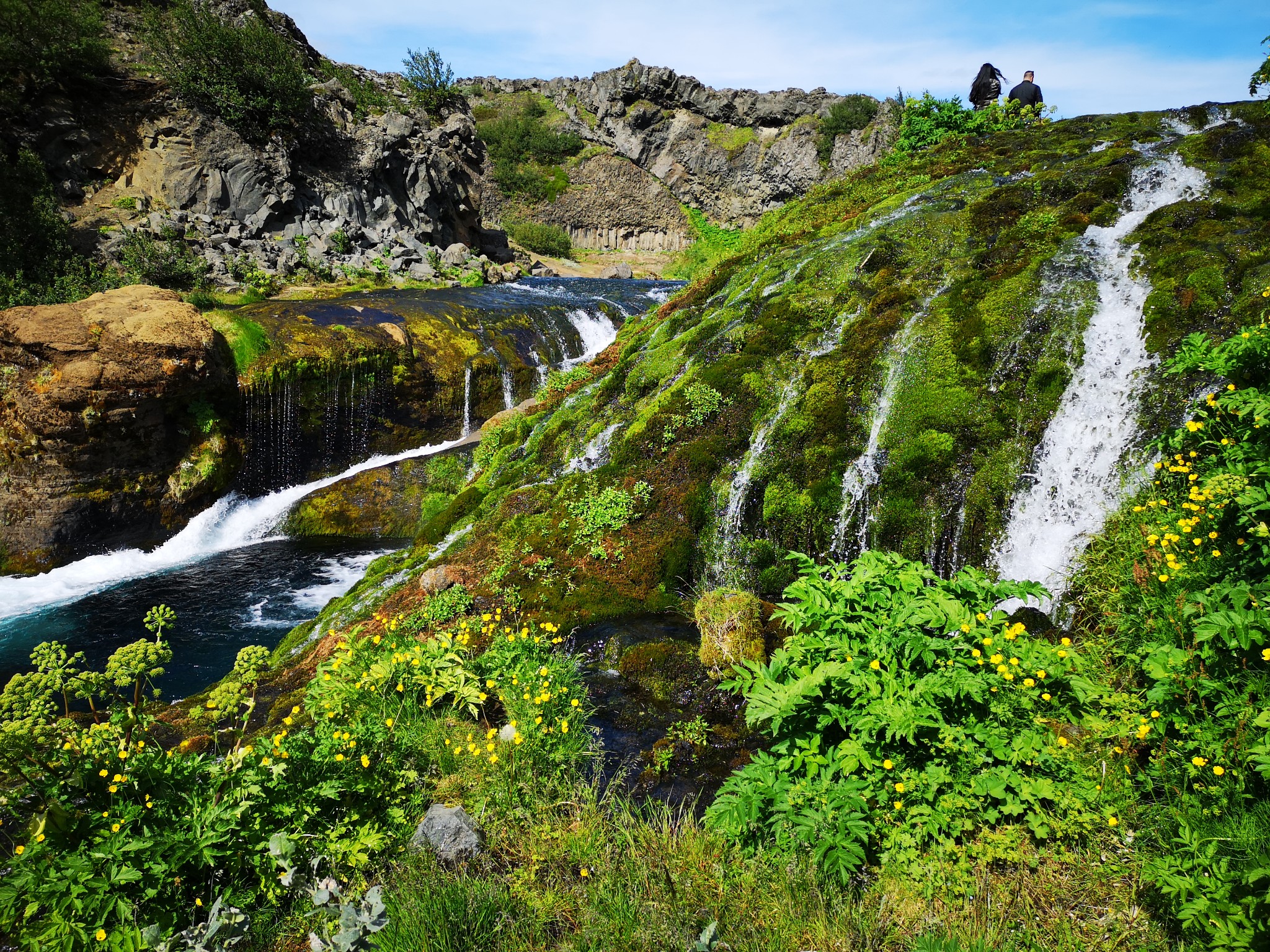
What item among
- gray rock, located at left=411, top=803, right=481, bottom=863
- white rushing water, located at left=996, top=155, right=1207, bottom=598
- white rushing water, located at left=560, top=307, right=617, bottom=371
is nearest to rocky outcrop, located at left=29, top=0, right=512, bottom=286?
white rushing water, located at left=560, top=307, right=617, bottom=371

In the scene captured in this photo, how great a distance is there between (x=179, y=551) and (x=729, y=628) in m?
13.2

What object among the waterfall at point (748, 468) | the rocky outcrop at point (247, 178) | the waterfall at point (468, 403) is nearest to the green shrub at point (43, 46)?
the rocky outcrop at point (247, 178)

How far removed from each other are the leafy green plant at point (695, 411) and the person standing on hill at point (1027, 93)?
11887 millimetres

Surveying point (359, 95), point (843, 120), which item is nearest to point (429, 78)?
point (359, 95)

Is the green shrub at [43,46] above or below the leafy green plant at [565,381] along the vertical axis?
above

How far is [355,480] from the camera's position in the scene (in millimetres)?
14539

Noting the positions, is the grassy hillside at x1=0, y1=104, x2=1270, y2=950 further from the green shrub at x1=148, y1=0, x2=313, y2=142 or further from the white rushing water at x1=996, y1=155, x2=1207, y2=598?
the green shrub at x1=148, y1=0, x2=313, y2=142

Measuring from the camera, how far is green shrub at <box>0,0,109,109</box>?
22.7 metres

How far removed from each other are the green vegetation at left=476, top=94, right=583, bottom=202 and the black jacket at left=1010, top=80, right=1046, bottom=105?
52698 millimetres

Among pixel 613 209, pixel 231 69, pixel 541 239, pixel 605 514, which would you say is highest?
pixel 613 209

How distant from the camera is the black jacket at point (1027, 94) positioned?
45.6ft

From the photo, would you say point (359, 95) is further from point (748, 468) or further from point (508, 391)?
point (748, 468)

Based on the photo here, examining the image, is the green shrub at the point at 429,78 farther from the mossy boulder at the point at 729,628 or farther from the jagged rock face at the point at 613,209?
the mossy boulder at the point at 729,628

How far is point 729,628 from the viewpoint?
5945 millimetres
